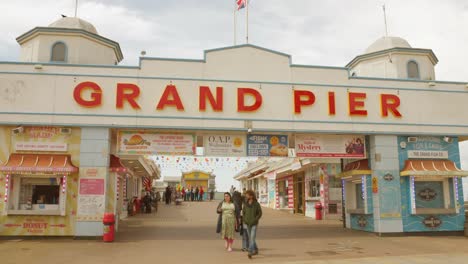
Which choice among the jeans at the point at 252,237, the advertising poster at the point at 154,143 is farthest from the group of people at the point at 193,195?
the jeans at the point at 252,237

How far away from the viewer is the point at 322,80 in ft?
52.8

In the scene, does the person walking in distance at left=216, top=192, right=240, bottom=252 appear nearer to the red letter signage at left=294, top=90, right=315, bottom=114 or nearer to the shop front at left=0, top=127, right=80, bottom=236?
the red letter signage at left=294, top=90, right=315, bottom=114

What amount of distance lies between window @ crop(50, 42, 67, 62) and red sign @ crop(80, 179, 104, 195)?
522 cm

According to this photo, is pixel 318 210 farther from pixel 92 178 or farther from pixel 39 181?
pixel 39 181

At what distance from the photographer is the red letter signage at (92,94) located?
48.0ft

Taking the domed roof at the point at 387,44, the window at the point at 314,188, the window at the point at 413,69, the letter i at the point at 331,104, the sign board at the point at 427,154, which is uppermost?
the domed roof at the point at 387,44

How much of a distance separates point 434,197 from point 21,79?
51.7 ft

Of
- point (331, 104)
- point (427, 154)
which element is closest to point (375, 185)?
point (427, 154)

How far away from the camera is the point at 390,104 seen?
16.2 metres

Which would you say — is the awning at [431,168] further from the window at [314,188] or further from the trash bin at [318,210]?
the window at [314,188]

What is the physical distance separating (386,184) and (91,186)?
416 inches

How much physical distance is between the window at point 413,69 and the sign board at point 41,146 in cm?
1433

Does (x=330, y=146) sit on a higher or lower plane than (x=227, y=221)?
higher

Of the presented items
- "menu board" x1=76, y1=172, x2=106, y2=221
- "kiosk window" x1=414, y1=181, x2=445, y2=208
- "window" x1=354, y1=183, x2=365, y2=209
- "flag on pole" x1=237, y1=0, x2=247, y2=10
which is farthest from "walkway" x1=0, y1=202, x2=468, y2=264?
"flag on pole" x1=237, y1=0, x2=247, y2=10
